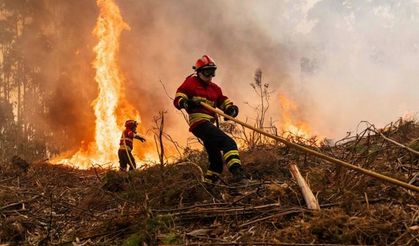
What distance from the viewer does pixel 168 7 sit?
2803 cm

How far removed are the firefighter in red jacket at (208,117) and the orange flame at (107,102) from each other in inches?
458

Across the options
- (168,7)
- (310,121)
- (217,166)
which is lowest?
(217,166)

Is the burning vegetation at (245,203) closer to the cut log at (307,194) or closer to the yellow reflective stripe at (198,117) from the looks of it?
the cut log at (307,194)

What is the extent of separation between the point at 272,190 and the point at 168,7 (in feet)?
82.4

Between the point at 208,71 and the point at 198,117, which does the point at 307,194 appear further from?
the point at 208,71

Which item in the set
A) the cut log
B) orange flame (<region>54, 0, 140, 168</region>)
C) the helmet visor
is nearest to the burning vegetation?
the cut log

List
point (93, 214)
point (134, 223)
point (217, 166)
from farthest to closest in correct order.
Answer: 1. point (217, 166)
2. point (93, 214)
3. point (134, 223)

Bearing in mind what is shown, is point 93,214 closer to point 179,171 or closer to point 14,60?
point 179,171

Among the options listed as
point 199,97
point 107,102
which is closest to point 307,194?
point 199,97

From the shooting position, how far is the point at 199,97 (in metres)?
6.36

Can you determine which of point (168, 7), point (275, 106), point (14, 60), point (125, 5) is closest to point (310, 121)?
point (275, 106)

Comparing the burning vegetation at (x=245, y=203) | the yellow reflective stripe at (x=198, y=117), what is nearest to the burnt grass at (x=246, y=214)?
the burning vegetation at (x=245, y=203)

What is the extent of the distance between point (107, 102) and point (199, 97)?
13139mm

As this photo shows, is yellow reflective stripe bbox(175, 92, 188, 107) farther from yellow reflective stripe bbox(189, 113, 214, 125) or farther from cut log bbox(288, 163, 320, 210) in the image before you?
cut log bbox(288, 163, 320, 210)
